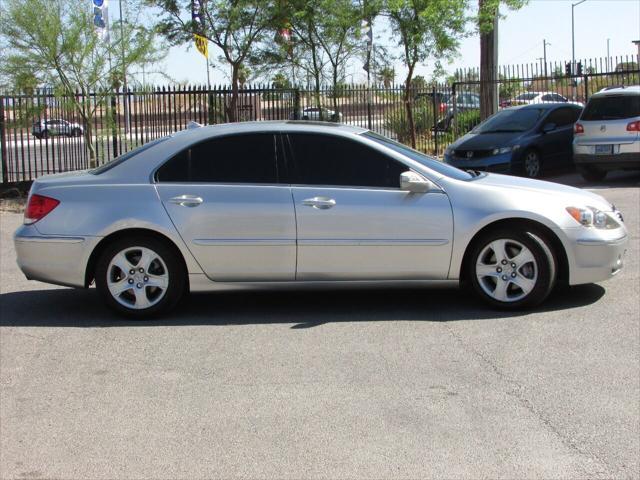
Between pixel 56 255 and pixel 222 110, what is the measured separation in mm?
13511

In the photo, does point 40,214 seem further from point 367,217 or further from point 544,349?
point 544,349

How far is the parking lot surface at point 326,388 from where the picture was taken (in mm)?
4516

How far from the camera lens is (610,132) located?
16.1 m

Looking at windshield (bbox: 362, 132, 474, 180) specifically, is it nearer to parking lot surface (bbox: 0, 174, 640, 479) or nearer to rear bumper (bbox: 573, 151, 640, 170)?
parking lot surface (bbox: 0, 174, 640, 479)

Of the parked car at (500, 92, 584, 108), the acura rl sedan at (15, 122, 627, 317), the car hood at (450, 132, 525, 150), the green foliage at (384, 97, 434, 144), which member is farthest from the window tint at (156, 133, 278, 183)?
the parked car at (500, 92, 584, 108)

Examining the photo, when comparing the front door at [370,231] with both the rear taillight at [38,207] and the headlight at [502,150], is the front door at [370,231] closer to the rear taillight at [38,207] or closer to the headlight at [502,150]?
the rear taillight at [38,207]

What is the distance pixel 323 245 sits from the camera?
718 cm

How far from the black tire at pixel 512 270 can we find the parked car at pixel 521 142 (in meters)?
10.3

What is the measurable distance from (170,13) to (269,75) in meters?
2.80

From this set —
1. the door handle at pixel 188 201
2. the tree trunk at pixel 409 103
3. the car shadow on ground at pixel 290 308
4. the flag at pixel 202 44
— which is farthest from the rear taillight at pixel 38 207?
the tree trunk at pixel 409 103

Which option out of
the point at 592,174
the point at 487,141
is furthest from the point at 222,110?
the point at 592,174

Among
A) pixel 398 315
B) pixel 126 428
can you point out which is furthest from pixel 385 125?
pixel 126 428

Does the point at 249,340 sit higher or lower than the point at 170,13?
lower

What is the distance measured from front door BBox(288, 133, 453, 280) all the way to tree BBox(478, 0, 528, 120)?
15319 mm
